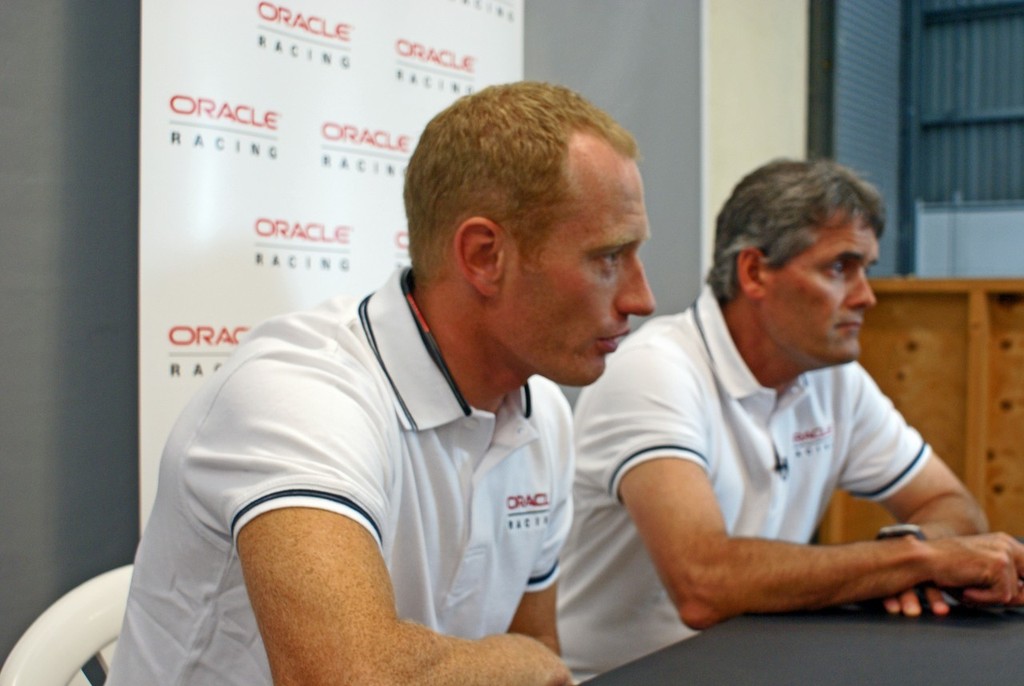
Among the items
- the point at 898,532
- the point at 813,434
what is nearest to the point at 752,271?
the point at 813,434

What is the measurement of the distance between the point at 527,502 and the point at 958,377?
9.87 feet

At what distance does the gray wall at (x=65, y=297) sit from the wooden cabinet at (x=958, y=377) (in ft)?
10.0

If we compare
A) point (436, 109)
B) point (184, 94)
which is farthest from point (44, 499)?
point (436, 109)

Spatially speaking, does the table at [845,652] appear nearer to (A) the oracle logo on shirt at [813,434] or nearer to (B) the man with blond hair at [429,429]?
(B) the man with blond hair at [429,429]

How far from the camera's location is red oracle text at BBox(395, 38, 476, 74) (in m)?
2.28

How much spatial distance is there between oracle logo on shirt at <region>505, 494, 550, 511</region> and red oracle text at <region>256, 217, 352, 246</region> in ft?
2.44

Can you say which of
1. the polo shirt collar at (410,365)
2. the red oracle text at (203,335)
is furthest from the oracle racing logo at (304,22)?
the polo shirt collar at (410,365)

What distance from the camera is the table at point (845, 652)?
4.04 feet

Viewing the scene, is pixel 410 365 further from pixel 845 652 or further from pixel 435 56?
pixel 435 56

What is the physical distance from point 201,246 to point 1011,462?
3.24 metres

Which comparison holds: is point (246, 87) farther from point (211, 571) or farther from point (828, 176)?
point (828, 176)

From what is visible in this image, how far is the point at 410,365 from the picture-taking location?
144 centimetres

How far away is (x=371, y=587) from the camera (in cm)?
113

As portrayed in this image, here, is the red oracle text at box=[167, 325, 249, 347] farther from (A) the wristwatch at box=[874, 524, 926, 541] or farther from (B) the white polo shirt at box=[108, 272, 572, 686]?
(A) the wristwatch at box=[874, 524, 926, 541]
